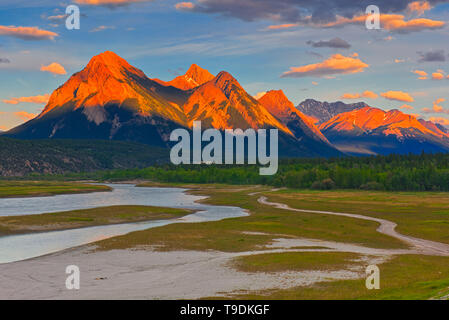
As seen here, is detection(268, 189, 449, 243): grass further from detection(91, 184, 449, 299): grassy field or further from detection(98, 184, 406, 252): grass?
detection(98, 184, 406, 252): grass

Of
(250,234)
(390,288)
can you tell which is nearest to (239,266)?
(390,288)

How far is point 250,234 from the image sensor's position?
69438mm

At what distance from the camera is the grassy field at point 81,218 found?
76375 millimetres

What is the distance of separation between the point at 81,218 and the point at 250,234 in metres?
33.8

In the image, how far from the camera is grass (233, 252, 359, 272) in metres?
44.9

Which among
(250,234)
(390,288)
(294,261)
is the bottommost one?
(250,234)

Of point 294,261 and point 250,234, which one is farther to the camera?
point 250,234
